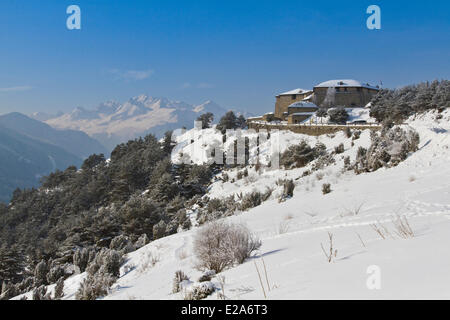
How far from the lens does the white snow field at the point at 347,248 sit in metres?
2.94

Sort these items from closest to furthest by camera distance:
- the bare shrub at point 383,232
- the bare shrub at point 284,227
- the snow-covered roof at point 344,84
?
the bare shrub at point 383,232 → the bare shrub at point 284,227 → the snow-covered roof at point 344,84

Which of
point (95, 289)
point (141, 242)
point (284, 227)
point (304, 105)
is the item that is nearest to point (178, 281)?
point (95, 289)

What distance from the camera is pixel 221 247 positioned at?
5.66m

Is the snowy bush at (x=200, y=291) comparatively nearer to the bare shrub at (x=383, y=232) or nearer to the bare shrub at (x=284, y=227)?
the bare shrub at (x=383, y=232)

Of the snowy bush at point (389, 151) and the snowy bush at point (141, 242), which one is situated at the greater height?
the snowy bush at point (389, 151)

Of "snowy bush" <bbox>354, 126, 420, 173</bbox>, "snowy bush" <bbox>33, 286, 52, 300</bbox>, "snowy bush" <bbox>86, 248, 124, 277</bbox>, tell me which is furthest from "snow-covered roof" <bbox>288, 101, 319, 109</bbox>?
"snowy bush" <bbox>33, 286, 52, 300</bbox>

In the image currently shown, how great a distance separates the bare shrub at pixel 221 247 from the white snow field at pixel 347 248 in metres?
0.27

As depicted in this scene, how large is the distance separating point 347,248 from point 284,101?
60886mm

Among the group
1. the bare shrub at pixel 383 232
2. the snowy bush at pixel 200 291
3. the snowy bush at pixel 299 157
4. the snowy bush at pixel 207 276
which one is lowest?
the snowy bush at pixel 207 276
